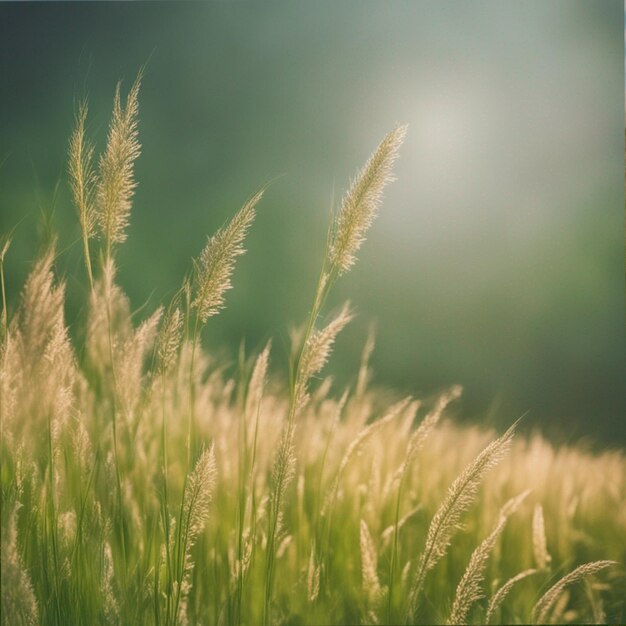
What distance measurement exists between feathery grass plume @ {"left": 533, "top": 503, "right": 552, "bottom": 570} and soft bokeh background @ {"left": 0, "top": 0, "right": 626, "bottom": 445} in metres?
0.27

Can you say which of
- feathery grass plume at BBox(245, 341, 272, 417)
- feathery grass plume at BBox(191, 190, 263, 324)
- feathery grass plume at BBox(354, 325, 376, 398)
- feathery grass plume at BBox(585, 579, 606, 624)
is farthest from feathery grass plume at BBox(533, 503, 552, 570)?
feathery grass plume at BBox(191, 190, 263, 324)

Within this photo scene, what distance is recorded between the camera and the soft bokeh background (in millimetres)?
1842

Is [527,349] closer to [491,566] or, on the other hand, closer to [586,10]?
[491,566]

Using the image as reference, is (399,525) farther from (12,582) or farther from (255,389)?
(12,582)

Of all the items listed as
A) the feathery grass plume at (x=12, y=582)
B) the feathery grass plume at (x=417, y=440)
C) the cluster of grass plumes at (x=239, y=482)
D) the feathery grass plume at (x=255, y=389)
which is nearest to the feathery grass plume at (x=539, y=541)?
the cluster of grass plumes at (x=239, y=482)

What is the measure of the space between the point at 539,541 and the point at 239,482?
81 cm

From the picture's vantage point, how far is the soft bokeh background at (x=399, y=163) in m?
1.84

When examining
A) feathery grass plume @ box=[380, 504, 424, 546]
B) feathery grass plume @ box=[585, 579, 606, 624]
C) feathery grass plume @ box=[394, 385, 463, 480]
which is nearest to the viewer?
feathery grass plume @ box=[394, 385, 463, 480]

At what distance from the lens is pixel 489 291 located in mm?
1878

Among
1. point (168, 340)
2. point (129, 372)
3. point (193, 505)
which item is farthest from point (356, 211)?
point (193, 505)

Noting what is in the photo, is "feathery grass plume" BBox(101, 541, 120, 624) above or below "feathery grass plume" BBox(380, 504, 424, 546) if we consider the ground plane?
below

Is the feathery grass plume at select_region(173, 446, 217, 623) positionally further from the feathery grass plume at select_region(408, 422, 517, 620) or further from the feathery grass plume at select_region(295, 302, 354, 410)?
the feathery grass plume at select_region(408, 422, 517, 620)

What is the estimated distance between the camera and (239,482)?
162 centimetres

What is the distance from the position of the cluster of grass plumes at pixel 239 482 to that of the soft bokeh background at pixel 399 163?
116 mm
